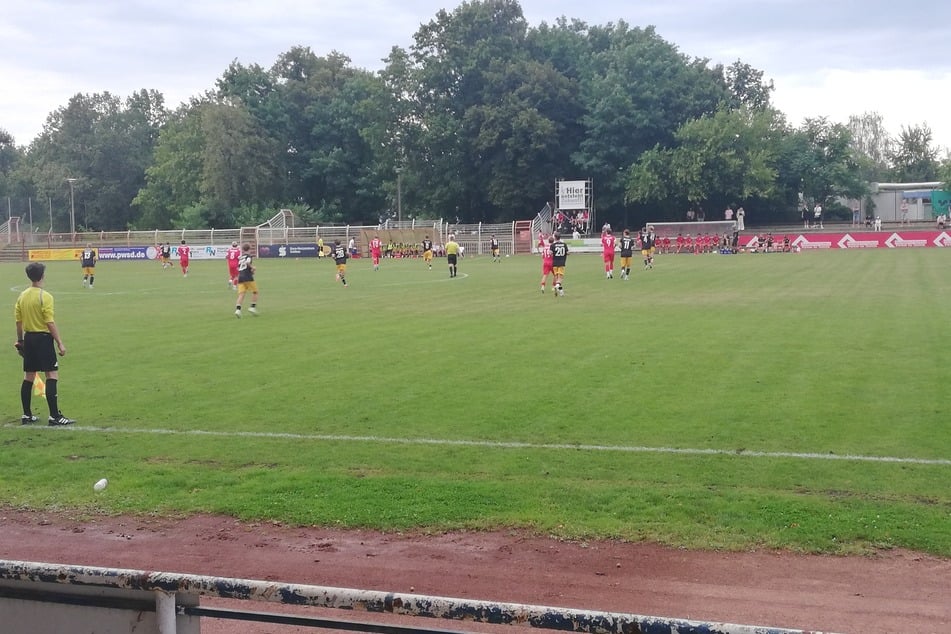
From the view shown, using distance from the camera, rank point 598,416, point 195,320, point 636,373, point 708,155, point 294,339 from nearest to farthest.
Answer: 1. point 598,416
2. point 636,373
3. point 294,339
4. point 195,320
5. point 708,155

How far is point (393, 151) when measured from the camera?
82750 mm

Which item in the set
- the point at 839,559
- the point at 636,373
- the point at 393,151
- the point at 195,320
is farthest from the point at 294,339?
the point at 393,151

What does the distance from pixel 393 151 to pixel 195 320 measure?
6312 centimetres

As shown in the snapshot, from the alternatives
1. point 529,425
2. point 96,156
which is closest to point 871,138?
point 96,156

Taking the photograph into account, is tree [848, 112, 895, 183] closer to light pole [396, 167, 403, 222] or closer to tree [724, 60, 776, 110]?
tree [724, 60, 776, 110]

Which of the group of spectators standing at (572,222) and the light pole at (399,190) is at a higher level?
the light pole at (399,190)

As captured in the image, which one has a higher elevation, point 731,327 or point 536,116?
point 536,116

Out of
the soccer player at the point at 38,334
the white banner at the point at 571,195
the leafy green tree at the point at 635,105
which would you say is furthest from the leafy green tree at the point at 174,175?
the soccer player at the point at 38,334

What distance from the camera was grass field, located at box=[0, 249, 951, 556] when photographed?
7.10 m

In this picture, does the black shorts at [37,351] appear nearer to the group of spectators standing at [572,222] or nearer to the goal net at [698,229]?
the goal net at [698,229]

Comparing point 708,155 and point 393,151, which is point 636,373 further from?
point 393,151

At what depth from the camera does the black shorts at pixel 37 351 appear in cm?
1053

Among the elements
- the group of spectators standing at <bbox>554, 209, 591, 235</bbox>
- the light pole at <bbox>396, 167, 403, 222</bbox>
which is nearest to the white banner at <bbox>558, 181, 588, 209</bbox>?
the group of spectators standing at <bbox>554, 209, 591, 235</bbox>

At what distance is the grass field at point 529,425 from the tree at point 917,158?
8937 cm
